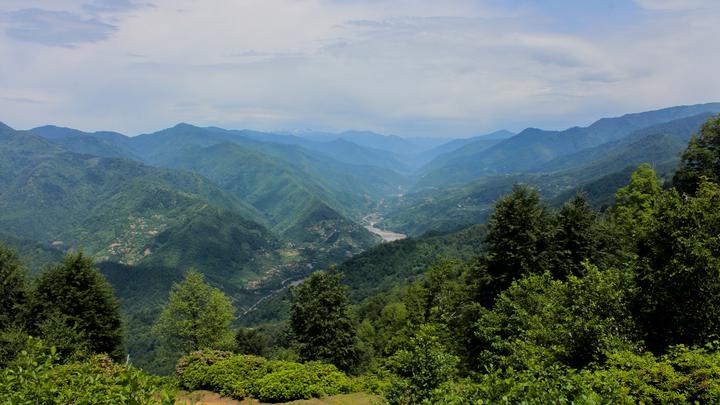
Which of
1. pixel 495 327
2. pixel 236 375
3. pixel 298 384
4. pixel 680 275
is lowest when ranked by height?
pixel 236 375

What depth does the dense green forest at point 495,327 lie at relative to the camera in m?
12.4

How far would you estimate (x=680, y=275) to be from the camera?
61.2 ft

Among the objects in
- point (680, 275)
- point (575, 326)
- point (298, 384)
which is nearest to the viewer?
point (680, 275)

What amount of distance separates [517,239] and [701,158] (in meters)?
28.3

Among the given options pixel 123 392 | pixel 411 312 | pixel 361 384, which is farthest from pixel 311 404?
pixel 411 312

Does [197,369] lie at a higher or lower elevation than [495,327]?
lower

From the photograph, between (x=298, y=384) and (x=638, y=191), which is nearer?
(x=298, y=384)

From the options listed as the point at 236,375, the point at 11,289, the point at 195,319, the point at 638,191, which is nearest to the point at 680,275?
the point at 236,375

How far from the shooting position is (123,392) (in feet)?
30.5

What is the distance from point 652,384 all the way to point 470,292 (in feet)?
85.8

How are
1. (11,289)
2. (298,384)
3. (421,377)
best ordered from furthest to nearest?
1. (11,289)
2. (298,384)
3. (421,377)

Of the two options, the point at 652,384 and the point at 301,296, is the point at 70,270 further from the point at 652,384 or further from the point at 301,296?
the point at 652,384

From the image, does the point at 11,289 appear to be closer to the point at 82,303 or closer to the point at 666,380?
the point at 82,303

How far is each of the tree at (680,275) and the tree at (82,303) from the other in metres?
44.3
